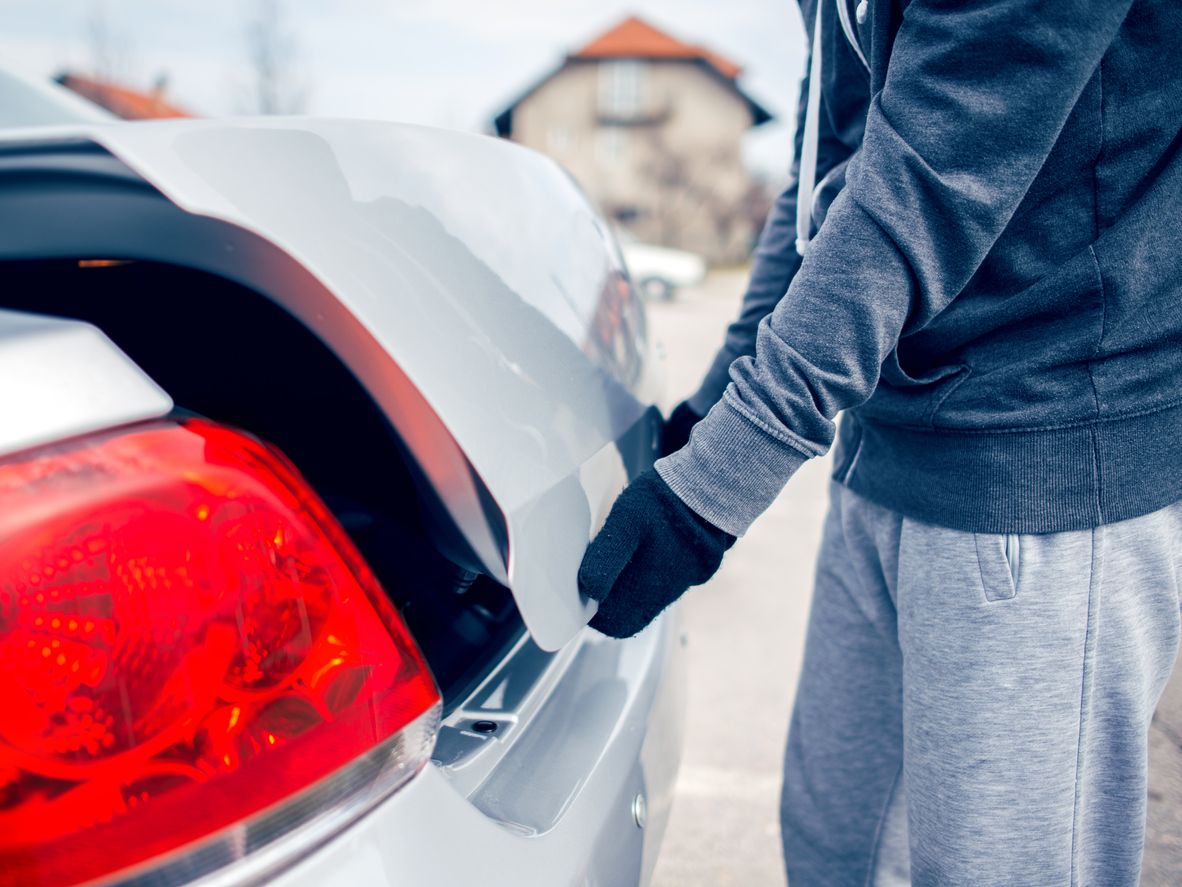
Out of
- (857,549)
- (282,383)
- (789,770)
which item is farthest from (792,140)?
(789,770)

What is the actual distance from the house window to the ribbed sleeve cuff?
123ft

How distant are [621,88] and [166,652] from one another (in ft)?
127

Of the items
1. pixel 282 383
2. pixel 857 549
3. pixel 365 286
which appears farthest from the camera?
pixel 857 549

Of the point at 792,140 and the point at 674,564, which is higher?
the point at 792,140

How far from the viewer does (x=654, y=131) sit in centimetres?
3522

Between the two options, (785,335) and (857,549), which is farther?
(857,549)

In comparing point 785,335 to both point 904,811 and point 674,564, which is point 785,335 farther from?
point 904,811

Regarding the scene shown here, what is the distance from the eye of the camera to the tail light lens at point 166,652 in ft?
1.84

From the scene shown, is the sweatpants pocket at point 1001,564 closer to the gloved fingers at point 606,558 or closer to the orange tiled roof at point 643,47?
the gloved fingers at point 606,558

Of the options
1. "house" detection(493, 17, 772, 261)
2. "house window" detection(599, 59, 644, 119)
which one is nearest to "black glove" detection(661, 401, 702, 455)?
"house" detection(493, 17, 772, 261)

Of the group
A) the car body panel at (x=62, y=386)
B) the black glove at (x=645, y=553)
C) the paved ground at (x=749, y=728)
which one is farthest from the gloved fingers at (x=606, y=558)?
the paved ground at (x=749, y=728)

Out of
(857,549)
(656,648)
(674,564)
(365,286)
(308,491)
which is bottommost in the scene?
(656,648)

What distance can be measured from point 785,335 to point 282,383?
0.63m

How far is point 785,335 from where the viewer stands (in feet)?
2.86
